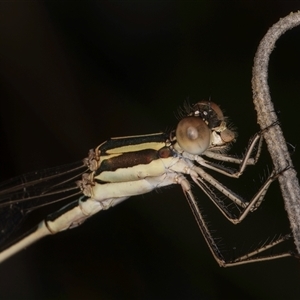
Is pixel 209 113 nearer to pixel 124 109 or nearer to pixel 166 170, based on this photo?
pixel 166 170

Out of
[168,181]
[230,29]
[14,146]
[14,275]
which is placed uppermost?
[14,146]

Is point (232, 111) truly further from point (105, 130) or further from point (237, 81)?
point (105, 130)

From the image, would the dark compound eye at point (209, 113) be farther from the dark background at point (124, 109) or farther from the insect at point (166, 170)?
the dark background at point (124, 109)

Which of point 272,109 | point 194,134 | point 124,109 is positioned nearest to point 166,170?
point 194,134

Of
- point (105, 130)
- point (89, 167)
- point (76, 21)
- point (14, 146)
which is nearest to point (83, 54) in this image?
point (76, 21)

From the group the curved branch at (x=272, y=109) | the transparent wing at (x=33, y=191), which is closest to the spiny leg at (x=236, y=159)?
the curved branch at (x=272, y=109)
